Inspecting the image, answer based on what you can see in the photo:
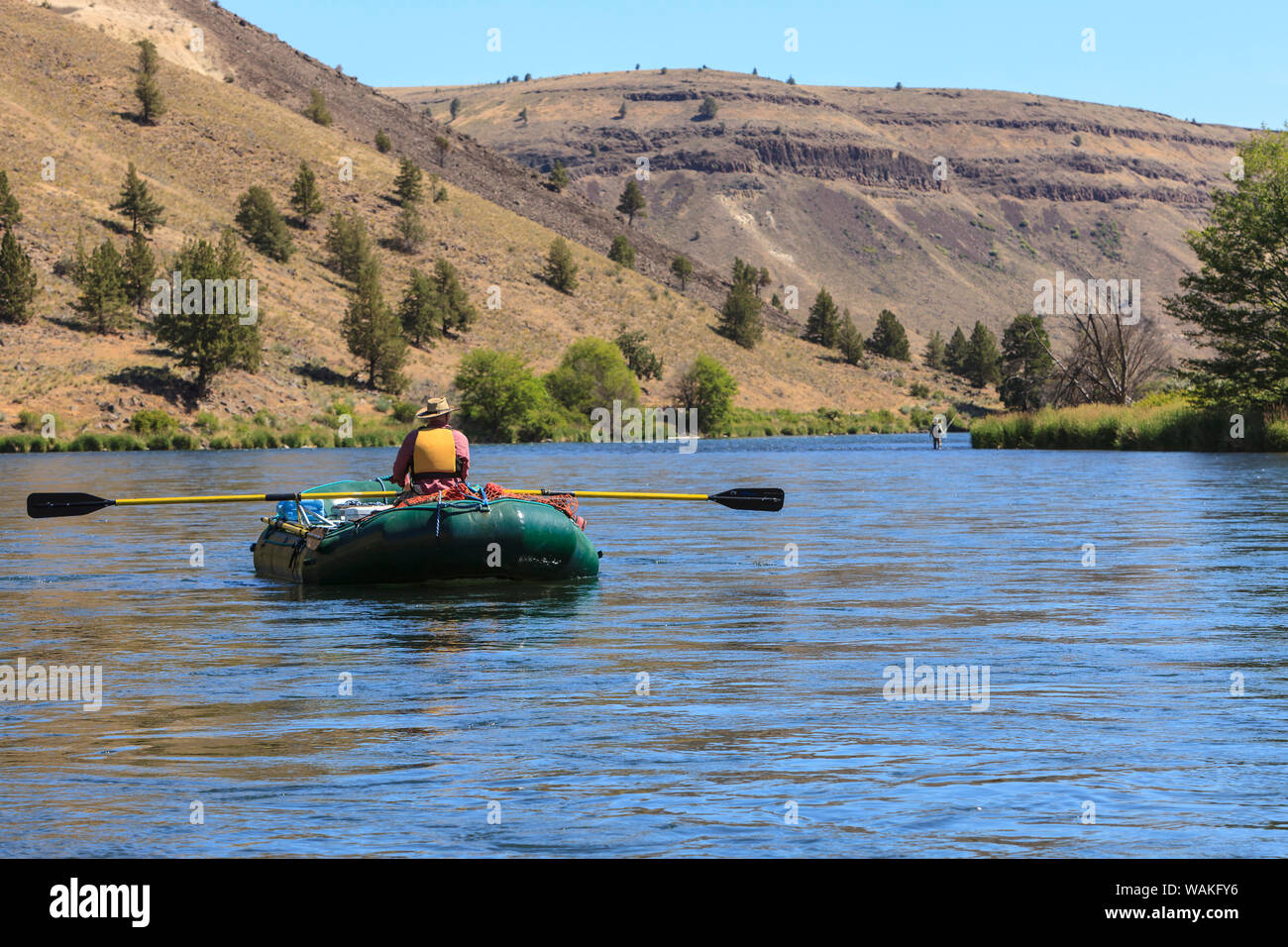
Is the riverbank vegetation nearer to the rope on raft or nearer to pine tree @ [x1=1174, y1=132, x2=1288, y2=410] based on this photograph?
pine tree @ [x1=1174, y1=132, x2=1288, y2=410]

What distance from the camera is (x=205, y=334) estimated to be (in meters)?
86.3

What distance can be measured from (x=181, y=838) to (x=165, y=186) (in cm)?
11396

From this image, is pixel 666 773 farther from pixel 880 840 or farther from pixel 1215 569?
pixel 1215 569

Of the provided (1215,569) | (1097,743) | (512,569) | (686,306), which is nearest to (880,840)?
(1097,743)

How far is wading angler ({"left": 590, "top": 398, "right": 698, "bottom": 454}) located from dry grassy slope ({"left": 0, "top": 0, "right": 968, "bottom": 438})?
25.2ft

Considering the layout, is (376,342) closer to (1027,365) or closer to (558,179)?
(1027,365)

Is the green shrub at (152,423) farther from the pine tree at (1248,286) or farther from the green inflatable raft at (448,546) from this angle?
the green inflatable raft at (448,546)

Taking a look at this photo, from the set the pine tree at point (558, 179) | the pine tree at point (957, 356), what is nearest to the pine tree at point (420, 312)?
the pine tree at point (558, 179)

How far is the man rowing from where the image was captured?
1884 cm

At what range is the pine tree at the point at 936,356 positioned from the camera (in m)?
164

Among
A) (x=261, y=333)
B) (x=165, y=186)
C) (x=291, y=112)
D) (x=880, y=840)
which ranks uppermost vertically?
(x=291, y=112)

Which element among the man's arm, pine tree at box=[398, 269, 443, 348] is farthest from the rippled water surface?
pine tree at box=[398, 269, 443, 348]
